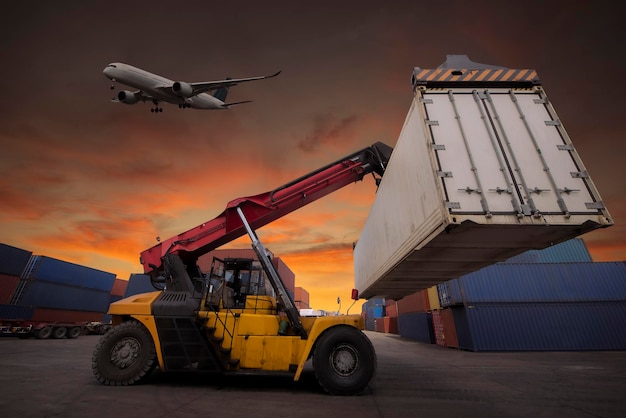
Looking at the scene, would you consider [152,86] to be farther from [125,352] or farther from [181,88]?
[125,352]

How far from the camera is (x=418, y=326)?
25000mm

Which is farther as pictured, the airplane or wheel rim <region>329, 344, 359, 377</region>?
the airplane

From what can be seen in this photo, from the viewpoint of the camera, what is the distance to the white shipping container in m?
3.87

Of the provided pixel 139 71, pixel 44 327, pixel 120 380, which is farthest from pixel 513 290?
pixel 44 327

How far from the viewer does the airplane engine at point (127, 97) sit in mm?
17812

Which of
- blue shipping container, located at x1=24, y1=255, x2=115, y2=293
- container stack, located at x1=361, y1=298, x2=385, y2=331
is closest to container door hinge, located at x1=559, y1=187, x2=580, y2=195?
blue shipping container, located at x1=24, y1=255, x2=115, y2=293

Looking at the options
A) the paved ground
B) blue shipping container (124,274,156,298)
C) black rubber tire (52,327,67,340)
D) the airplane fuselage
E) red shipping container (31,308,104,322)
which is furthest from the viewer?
blue shipping container (124,274,156,298)

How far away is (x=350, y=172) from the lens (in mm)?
8047

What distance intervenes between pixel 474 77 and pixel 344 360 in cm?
655

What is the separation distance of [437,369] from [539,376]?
292 cm

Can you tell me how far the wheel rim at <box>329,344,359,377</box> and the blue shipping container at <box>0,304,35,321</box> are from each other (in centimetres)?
2794

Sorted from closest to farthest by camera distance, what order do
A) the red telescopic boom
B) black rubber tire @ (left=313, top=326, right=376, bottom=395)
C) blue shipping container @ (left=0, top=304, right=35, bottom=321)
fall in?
black rubber tire @ (left=313, top=326, right=376, bottom=395) < the red telescopic boom < blue shipping container @ (left=0, top=304, right=35, bottom=321)

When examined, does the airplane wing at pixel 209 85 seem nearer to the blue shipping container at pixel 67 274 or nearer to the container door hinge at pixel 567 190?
the container door hinge at pixel 567 190

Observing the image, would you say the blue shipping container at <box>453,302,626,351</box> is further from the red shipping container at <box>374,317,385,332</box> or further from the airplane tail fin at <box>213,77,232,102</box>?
the airplane tail fin at <box>213,77,232,102</box>
